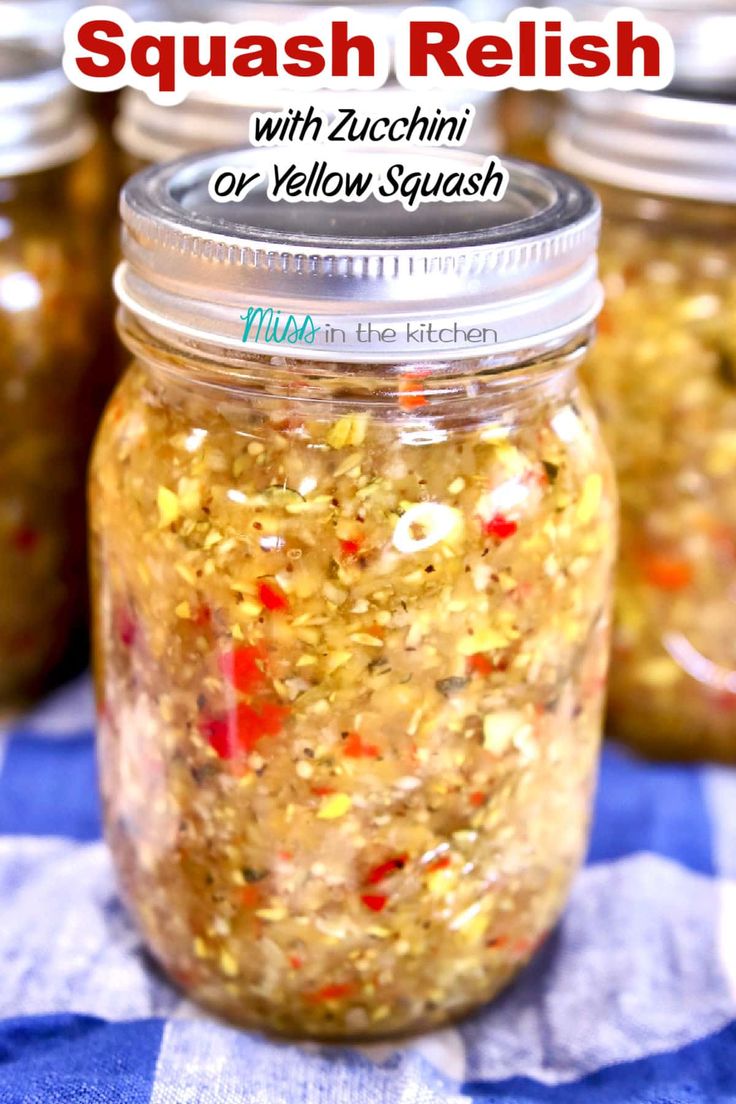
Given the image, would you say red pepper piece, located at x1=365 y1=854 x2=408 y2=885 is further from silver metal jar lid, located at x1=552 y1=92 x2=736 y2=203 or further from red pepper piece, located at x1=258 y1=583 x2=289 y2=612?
silver metal jar lid, located at x1=552 y1=92 x2=736 y2=203

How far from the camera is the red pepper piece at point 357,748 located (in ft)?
2.61

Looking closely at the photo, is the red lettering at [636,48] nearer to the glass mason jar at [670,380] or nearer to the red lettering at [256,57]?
the glass mason jar at [670,380]

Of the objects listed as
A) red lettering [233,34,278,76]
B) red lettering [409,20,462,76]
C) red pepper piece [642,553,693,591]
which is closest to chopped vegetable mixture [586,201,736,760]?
red pepper piece [642,553,693,591]

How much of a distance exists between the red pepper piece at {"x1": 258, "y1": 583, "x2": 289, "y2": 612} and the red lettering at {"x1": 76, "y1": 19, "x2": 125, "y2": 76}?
0.47 m

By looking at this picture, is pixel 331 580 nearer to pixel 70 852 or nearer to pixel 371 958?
pixel 371 958

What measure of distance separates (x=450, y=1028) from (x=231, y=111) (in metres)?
0.79

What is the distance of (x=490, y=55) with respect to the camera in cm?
104

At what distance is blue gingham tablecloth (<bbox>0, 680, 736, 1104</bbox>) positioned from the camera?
848mm

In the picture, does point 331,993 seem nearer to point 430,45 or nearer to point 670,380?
point 670,380

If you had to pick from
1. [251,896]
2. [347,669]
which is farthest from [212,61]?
[251,896]

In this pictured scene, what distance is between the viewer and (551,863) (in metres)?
0.93

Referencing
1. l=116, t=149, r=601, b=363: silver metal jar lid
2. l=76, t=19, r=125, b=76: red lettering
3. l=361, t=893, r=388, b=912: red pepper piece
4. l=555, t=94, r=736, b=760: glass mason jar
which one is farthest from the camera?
l=555, t=94, r=736, b=760: glass mason jar

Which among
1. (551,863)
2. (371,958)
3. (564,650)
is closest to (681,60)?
(564,650)

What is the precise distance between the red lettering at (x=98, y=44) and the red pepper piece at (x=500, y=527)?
490 millimetres
